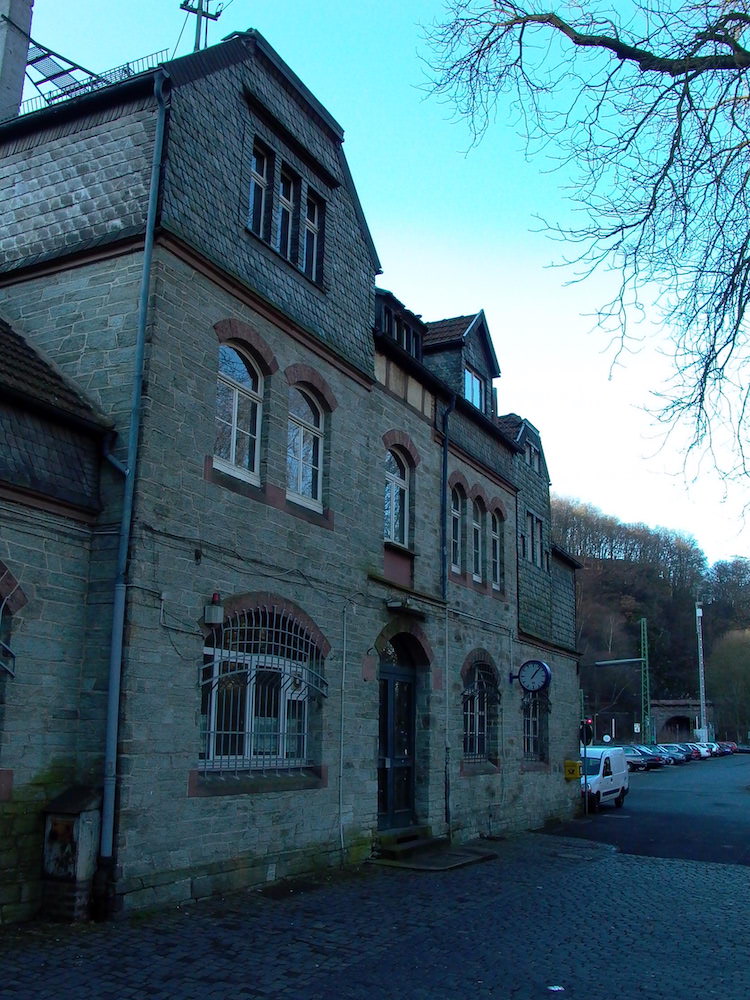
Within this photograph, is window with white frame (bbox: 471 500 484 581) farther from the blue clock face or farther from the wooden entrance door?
the wooden entrance door

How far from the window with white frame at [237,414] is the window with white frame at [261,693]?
1.82m

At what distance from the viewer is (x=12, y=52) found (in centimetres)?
1338

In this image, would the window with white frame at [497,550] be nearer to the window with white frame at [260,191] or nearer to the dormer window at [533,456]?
the dormer window at [533,456]

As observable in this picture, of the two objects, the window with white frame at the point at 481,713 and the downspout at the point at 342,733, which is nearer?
the downspout at the point at 342,733

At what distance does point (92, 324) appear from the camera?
1048cm

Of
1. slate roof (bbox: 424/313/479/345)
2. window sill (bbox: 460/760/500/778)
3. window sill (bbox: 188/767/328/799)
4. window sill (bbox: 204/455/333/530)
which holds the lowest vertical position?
window sill (bbox: 460/760/500/778)

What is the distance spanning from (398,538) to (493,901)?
6486 millimetres

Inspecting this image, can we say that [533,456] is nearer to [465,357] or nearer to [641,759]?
[465,357]

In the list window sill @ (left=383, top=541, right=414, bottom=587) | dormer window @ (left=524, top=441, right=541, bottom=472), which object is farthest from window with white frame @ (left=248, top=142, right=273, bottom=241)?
dormer window @ (left=524, top=441, right=541, bottom=472)

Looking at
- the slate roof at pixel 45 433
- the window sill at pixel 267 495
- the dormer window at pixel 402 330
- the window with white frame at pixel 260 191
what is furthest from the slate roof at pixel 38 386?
the dormer window at pixel 402 330

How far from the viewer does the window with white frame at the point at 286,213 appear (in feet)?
42.5

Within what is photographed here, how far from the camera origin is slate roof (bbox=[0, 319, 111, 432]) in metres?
9.04

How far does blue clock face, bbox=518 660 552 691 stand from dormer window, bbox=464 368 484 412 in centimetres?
558

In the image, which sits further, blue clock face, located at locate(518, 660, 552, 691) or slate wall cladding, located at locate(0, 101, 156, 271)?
blue clock face, located at locate(518, 660, 552, 691)
